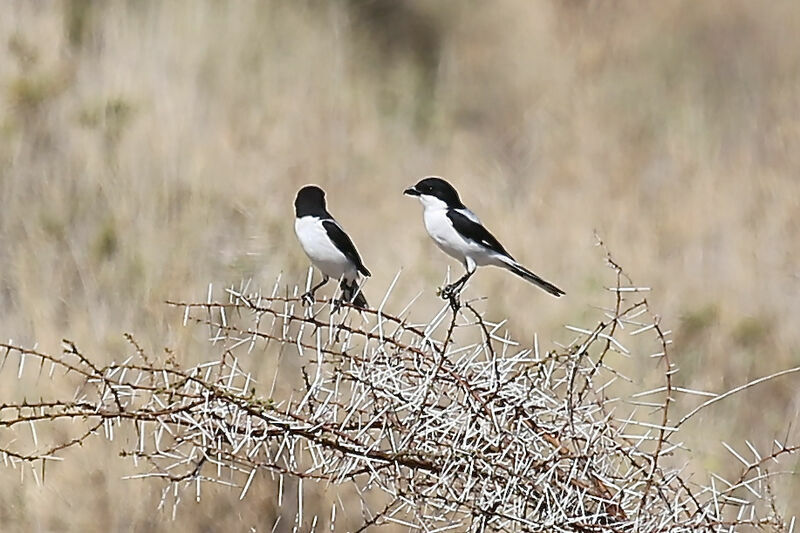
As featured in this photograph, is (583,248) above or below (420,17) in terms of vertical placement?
below

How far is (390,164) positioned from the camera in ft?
17.1

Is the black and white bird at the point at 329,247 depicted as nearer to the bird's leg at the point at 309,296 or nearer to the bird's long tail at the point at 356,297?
the bird's long tail at the point at 356,297

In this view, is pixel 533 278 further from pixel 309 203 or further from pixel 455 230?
pixel 309 203

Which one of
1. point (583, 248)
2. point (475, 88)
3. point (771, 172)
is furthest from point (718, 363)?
point (475, 88)

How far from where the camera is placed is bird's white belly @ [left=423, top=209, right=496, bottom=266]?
116 inches

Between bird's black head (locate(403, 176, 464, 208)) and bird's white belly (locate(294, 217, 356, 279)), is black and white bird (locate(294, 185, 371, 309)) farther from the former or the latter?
bird's black head (locate(403, 176, 464, 208))

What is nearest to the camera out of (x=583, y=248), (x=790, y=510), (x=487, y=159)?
(x=790, y=510)

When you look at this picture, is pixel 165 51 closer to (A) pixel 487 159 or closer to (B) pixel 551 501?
(A) pixel 487 159

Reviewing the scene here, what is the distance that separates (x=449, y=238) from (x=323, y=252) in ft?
1.18

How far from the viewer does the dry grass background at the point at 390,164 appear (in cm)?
424

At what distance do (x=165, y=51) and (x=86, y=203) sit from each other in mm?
833

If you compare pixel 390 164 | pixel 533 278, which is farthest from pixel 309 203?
pixel 390 164

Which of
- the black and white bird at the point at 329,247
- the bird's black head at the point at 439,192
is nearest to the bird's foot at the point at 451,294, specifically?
the bird's black head at the point at 439,192

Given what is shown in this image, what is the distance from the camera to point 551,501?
1805 millimetres
